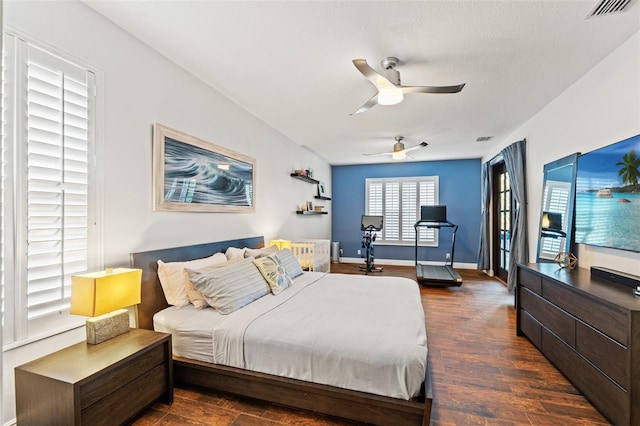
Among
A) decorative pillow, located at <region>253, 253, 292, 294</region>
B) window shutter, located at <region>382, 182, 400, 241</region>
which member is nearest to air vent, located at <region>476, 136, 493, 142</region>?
window shutter, located at <region>382, 182, 400, 241</region>

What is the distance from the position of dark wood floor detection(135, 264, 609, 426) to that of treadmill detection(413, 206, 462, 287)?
190cm

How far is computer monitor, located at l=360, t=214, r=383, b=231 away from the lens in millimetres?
6852

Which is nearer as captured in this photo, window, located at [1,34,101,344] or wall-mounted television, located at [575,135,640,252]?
window, located at [1,34,101,344]

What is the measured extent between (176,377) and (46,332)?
→ 0.89 m

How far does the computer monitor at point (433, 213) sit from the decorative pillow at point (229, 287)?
4.90m

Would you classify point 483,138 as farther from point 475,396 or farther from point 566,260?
point 475,396

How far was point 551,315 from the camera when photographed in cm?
265

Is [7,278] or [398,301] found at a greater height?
[7,278]

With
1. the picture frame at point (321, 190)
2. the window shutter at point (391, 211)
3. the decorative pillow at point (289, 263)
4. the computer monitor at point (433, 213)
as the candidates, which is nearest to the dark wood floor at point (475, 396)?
the decorative pillow at point (289, 263)

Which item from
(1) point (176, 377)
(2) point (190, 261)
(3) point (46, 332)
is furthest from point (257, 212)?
(3) point (46, 332)

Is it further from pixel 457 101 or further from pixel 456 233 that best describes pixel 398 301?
pixel 456 233

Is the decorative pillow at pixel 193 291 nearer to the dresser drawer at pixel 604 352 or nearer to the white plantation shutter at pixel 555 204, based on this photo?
the dresser drawer at pixel 604 352

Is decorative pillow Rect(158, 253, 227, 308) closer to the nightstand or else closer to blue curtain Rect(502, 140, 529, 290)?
the nightstand

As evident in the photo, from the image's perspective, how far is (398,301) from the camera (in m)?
2.68
